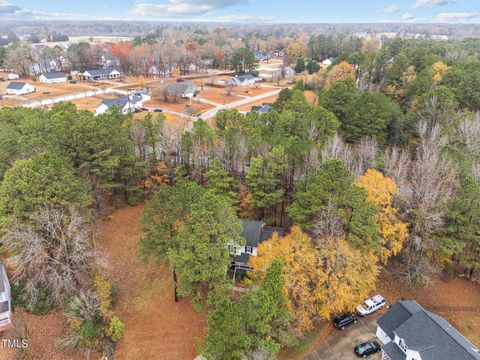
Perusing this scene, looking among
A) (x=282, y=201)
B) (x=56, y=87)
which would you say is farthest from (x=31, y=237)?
(x=56, y=87)

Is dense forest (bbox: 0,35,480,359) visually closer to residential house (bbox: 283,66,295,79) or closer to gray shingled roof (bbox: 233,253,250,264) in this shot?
gray shingled roof (bbox: 233,253,250,264)

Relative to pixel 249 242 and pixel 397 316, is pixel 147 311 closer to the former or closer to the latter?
pixel 249 242

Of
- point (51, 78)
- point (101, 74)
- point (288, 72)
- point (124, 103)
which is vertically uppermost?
point (288, 72)

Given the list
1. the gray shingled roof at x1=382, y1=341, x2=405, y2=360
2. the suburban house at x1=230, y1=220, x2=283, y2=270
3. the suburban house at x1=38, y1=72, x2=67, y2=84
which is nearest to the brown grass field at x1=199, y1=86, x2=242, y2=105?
the suburban house at x1=38, y1=72, x2=67, y2=84

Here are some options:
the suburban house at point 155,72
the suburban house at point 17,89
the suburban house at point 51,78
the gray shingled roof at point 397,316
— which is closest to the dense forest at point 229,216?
the gray shingled roof at point 397,316

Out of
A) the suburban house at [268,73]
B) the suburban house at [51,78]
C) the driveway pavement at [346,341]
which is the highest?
the suburban house at [268,73]

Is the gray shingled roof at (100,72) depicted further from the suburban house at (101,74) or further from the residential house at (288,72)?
the residential house at (288,72)

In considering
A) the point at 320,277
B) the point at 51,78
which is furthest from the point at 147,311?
the point at 51,78
